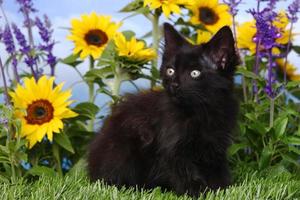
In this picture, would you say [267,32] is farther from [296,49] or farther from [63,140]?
[63,140]

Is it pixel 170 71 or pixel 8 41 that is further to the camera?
pixel 8 41

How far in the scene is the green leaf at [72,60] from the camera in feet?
14.2

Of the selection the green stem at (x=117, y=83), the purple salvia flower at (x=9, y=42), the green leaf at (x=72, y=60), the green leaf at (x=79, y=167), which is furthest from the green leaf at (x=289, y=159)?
the purple salvia flower at (x=9, y=42)

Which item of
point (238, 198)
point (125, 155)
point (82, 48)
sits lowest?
point (238, 198)

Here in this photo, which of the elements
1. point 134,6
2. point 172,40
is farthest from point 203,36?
point 172,40

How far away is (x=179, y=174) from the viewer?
124 inches

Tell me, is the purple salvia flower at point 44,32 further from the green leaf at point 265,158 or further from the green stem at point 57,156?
the green leaf at point 265,158

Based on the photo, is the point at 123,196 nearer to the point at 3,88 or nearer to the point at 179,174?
the point at 179,174

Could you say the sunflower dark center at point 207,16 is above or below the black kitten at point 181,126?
above

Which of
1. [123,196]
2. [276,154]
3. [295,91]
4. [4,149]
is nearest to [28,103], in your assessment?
[4,149]

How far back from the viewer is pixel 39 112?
384 centimetres

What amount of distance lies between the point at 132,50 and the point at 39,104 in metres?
0.66

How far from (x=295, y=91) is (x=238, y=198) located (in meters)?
1.69

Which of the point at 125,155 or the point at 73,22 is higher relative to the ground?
the point at 73,22
